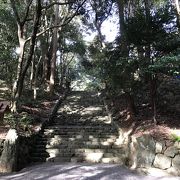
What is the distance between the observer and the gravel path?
819 cm

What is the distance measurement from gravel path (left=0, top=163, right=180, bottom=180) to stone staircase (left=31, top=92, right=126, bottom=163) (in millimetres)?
780

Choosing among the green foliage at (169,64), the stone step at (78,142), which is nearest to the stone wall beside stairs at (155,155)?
the stone step at (78,142)

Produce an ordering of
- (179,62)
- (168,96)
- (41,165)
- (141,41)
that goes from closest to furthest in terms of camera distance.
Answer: (179,62), (41,165), (141,41), (168,96)

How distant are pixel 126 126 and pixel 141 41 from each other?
3.49 m

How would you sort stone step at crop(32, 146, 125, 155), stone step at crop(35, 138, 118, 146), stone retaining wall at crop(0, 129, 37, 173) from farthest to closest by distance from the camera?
stone step at crop(35, 138, 118, 146) → stone step at crop(32, 146, 125, 155) → stone retaining wall at crop(0, 129, 37, 173)

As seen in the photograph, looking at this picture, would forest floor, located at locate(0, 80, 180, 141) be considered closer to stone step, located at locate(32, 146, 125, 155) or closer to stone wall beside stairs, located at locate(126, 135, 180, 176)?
stone wall beside stairs, located at locate(126, 135, 180, 176)

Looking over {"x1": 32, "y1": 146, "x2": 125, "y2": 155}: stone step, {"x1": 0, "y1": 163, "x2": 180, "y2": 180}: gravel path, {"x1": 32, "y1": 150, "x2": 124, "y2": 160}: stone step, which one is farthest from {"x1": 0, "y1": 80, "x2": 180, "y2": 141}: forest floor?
{"x1": 0, "y1": 163, "x2": 180, "y2": 180}: gravel path

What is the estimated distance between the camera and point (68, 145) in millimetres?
11266

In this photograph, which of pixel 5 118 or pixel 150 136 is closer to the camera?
pixel 150 136

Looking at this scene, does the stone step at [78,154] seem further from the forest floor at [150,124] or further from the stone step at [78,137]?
the forest floor at [150,124]

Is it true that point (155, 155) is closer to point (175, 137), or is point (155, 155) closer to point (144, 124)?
point (175, 137)

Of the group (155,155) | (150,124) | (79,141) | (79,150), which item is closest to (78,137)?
(79,141)

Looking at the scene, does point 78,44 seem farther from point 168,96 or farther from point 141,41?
point 141,41

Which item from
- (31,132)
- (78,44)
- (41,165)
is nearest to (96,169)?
(41,165)
